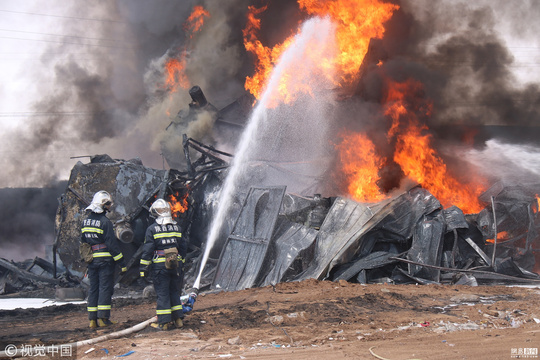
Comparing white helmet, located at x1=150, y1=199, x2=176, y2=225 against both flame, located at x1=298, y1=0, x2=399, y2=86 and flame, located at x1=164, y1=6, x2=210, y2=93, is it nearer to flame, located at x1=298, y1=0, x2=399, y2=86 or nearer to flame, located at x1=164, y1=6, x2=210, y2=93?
flame, located at x1=298, y1=0, x2=399, y2=86

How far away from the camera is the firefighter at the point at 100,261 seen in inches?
220

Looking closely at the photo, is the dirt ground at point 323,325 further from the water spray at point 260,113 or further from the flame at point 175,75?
the flame at point 175,75

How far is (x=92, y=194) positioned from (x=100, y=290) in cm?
434

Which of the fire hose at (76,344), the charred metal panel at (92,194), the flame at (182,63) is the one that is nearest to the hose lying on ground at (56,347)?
the fire hose at (76,344)

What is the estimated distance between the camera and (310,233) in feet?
27.0

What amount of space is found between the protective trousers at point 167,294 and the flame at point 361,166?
238 inches

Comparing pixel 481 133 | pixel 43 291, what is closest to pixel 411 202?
pixel 43 291

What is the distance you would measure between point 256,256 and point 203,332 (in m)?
3.11

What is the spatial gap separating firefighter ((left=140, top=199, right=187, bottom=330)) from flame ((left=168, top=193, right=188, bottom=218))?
4.36 meters

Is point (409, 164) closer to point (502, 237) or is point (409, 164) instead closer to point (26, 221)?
point (502, 237)

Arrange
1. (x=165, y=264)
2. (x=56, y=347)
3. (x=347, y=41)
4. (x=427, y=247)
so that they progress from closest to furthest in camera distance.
Result: (x=56, y=347)
(x=165, y=264)
(x=427, y=247)
(x=347, y=41)

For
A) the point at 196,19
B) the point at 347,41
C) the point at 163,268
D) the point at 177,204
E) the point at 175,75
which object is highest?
the point at 196,19

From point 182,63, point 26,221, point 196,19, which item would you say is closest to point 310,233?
point 26,221

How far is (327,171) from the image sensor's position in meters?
11.2
